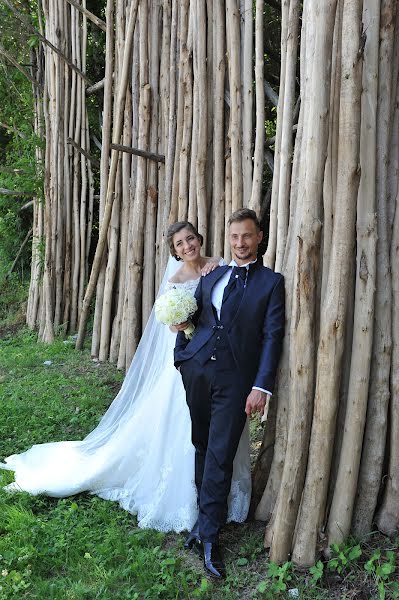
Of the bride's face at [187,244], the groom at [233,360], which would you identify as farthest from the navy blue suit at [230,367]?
the bride's face at [187,244]

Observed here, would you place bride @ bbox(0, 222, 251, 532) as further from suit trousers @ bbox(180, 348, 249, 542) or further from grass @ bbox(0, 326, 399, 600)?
suit trousers @ bbox(180, 348, 249, 542)

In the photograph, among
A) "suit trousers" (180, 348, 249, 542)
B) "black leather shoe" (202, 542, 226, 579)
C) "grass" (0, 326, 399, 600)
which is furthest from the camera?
"suit trousers" (180, 348, 249, 542)

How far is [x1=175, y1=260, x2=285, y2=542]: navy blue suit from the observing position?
2895 millimetres

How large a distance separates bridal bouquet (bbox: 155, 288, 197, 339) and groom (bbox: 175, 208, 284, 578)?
109 mm

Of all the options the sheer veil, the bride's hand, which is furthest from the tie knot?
the sheer veil

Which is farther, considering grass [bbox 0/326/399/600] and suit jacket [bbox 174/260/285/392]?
suit jacket [bbox 174/260/285/392]

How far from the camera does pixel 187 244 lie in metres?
3.54

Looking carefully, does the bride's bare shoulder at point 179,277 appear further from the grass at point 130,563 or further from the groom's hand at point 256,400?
the grass at point 130,563

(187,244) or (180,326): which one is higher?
(187,244)

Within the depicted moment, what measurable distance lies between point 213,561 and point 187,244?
5.71 feet

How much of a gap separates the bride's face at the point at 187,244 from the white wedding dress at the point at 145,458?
176 millimetres

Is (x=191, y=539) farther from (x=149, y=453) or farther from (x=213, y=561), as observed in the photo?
(x=149, y=453)

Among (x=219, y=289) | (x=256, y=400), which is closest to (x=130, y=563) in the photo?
(x=256, y=400)

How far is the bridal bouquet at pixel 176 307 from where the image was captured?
3.01 metres
